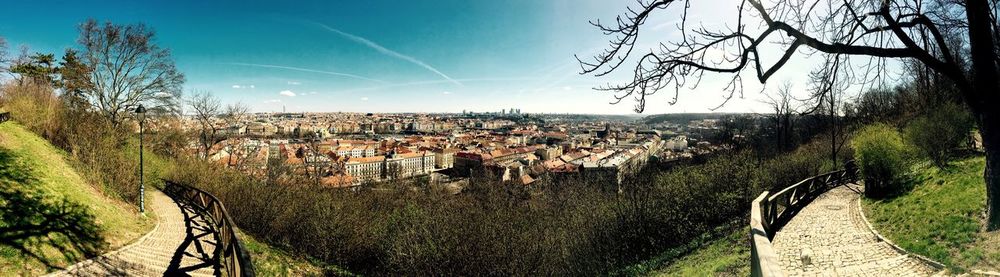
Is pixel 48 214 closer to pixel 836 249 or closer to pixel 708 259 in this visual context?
pixel 708 259

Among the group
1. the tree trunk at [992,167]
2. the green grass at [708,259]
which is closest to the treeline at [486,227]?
the green grass at [708,259]

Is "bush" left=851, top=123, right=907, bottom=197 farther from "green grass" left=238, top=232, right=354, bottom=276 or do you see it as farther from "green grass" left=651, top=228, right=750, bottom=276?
"green grass" left=238, top=232, right=354, bottom=276

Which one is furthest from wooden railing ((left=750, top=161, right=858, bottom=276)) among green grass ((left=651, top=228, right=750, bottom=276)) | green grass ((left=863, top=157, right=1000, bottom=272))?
green grass ((left=863, top=157, right=1000, bottom=272))

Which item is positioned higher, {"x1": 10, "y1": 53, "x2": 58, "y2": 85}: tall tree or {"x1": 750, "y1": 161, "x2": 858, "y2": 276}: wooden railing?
{"x1": 10, "y1": 53, "x2": 58, "y2": 85}: tall tree

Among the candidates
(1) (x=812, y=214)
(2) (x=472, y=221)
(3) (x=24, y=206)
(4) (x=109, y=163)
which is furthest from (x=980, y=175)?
(4) (x=109, y=163)

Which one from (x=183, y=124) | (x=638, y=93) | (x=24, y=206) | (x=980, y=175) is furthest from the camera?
(x=183, y=124)

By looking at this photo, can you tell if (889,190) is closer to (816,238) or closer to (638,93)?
(816,238)
